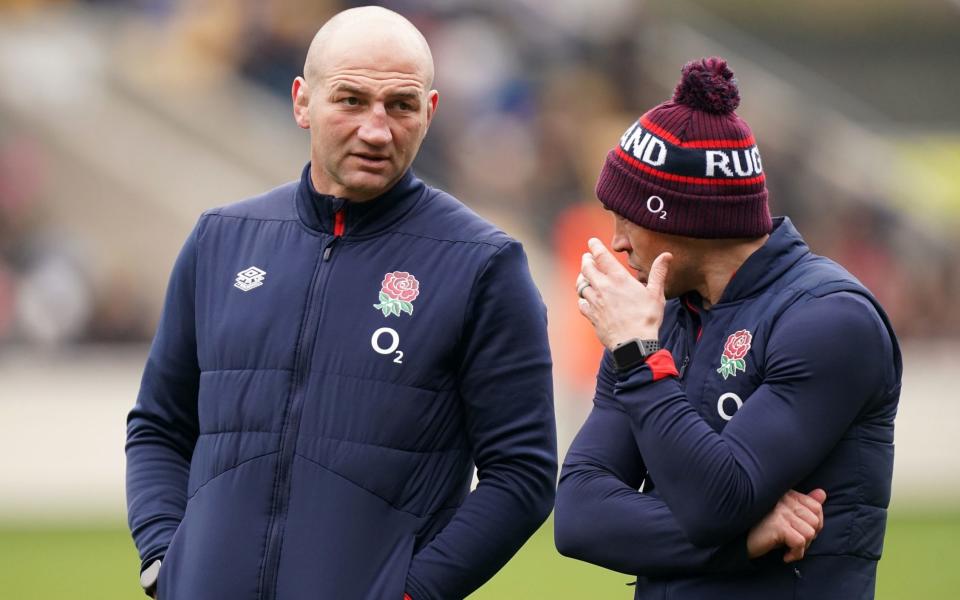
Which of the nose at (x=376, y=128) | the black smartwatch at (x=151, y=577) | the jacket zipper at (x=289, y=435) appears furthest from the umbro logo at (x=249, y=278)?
the black smartwatch at (x=151, y=577)

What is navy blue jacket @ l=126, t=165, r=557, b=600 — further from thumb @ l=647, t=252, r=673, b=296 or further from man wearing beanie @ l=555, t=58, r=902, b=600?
thumb @ l=647, t=252, r=673, b=296

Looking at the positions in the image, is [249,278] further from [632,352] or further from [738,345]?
[738,345]

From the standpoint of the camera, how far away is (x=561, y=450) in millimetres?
12320

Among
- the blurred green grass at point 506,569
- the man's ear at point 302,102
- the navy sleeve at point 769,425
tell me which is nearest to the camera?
the navy sleeve at point 769,425

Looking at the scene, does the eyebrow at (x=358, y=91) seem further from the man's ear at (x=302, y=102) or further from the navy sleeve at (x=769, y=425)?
the navy sleeve at (x=769, y=425)

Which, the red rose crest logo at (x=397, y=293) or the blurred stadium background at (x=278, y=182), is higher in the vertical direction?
the blurred stadium background at (x=278, y=182)

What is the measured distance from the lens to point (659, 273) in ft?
11.3

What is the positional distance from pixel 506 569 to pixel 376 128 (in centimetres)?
726

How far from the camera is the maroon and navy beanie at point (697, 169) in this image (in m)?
3.45

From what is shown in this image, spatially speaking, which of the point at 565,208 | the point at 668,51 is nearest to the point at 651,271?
the point at 565,208

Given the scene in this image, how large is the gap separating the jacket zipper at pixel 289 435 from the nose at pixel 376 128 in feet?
0.91

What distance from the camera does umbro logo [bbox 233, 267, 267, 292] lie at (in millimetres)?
3732

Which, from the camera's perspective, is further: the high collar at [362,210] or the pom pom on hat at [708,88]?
the high collar at [362,210]

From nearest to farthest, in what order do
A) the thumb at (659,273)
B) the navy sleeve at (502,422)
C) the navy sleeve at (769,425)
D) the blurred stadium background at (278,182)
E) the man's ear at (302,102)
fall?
the navy sleeve at (769,425), the thumb at (659,273), the navy sleeve at (502,422), the man's ear at (302,102), the blurred stadium background at (278,182)
